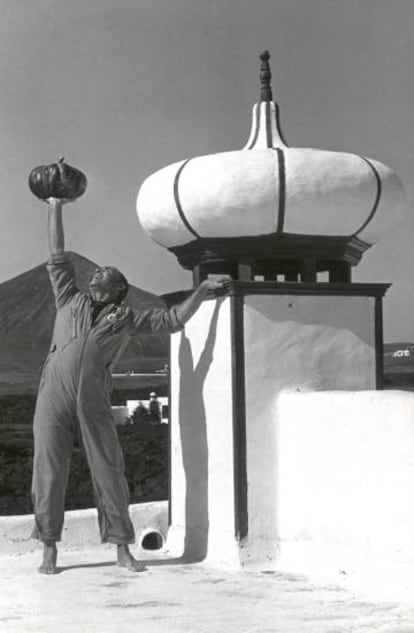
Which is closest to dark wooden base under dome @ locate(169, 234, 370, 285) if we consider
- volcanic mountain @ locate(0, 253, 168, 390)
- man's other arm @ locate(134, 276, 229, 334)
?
man's other arm @ locate(134, 276, 229, 334)

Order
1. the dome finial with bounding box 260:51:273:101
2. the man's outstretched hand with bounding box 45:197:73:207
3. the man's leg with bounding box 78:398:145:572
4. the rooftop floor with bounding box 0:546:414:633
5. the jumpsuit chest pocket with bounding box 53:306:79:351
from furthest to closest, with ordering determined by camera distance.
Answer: the dome finial with bounding box 260:51:273:101, the man's outstretched hand with bounding box 45:197:73:207, the jumpsuit chest pocket with bounding box 53:306:79:351, the man's leg with bounding box 78:398:145:572, the rooftop floor with bounding box 0:546:414:633

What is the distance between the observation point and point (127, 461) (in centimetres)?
2000

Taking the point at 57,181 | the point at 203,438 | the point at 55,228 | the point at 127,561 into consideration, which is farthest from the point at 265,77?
the point at 127,561

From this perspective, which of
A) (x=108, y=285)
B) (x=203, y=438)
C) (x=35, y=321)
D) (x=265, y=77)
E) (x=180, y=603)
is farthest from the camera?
(x=35, y=321)

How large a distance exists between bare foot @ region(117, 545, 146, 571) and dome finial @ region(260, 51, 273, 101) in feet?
8.86

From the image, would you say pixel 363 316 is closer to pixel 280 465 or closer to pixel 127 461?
pixel 280 465

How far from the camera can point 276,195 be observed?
5.52 m

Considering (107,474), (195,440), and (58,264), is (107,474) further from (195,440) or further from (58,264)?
(58,264)

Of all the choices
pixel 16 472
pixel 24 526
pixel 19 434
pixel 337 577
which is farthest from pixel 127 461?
pixel 337 577

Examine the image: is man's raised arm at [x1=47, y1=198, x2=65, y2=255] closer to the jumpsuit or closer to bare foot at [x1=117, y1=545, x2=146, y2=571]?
the jumpsuit

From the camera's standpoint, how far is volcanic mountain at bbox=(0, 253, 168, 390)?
6.77 meters

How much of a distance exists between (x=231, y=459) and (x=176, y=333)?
876 mm

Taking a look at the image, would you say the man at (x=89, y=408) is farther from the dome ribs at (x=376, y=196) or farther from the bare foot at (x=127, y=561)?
the dome ribs at (x=376, y=196)

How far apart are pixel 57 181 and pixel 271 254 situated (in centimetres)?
124
